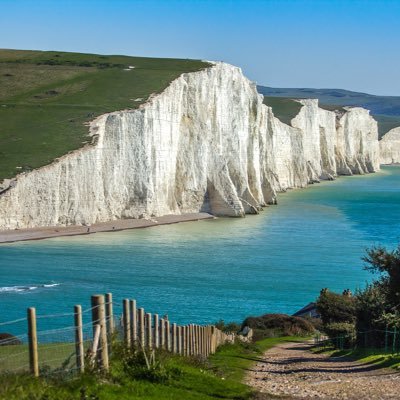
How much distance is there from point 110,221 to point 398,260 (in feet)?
140

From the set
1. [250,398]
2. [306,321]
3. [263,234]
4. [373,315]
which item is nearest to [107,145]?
[263,234]

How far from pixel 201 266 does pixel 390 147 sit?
498 ft

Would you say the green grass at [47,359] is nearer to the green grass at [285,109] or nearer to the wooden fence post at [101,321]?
the wooden fence post at [101,321]

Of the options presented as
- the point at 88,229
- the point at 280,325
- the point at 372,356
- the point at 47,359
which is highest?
the point at 47,359

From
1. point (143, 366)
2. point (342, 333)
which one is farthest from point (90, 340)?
point (342, 333)

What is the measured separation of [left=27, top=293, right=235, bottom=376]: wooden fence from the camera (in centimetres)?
901

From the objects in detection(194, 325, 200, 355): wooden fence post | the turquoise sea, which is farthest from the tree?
the turquoise sea

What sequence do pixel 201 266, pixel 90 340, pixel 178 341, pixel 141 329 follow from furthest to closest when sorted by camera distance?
pixel 201 266 → pixel 178 341 → pixel 141 329 → pixel 90 340

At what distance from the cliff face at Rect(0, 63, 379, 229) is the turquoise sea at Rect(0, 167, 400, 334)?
10.1 feet

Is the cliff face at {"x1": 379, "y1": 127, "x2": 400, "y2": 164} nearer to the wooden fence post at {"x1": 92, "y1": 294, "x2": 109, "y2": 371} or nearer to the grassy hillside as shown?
the grassy hillside

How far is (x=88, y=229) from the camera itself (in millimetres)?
56125

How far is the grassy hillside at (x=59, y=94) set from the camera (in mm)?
59438

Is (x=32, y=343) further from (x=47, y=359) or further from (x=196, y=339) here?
(x=196, y=339)

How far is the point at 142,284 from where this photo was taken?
3903cm
